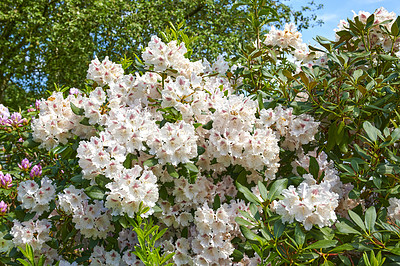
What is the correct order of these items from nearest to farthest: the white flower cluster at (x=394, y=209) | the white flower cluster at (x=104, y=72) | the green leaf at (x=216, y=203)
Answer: the white flower cluster at (x=394, y=209) < the green leaf at (x=216, y=203) < the white flower cluster at (x=104, y=72)

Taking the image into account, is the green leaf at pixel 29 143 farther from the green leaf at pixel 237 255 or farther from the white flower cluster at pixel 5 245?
the green leaf at pixel 237 255

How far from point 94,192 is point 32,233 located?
2.01ft

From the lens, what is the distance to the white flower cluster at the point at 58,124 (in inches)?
90.4

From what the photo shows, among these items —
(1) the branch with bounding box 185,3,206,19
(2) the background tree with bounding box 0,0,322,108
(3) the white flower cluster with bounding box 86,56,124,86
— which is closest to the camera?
(3) the white flower cluster with bounding box 86,56,124,86

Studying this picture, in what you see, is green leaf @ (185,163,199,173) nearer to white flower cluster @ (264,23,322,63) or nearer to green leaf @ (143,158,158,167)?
green leaf @ (143,158,158,167)

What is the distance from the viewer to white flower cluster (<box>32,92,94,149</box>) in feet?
7.54

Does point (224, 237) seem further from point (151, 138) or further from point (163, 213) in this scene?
point (151, 138)

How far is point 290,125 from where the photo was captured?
2.20 m

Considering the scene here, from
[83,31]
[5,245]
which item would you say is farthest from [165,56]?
[83,31]

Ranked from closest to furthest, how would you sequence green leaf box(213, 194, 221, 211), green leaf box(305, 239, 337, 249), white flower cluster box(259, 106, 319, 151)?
green leaf box(305, 239, 337, 249)
green leaf box(213, 194, 221, 211)
white flower cluster box(259, 106, 319, 151)

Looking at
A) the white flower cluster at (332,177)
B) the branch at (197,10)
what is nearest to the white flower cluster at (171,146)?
the white flower cluster at (332,177)

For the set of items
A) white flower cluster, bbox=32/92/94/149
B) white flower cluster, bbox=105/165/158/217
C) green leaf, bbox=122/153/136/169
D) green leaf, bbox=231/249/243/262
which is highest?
white flower cluster, bbox=32/92/94/149

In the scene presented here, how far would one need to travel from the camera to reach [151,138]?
1994 millimetres

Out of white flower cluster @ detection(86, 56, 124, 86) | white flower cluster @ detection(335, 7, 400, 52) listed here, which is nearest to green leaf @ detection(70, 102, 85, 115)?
white flower cluster @ detection(86, 56, 124, 86)
